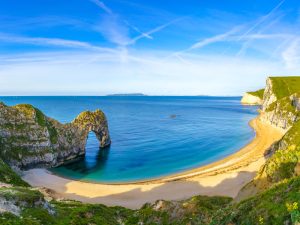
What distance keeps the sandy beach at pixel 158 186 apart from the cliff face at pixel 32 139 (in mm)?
3725

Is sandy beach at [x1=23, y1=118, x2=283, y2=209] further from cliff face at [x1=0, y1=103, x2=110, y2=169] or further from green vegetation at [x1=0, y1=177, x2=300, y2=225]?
green vegetation at [x1=0, y1=177, x2=300, y2=225]

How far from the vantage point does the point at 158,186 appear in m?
57.4

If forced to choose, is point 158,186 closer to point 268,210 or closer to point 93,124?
point 93,124

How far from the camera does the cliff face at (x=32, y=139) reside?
222 feet

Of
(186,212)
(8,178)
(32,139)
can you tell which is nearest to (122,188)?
(8,178)

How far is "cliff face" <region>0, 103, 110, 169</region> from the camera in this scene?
6769cm

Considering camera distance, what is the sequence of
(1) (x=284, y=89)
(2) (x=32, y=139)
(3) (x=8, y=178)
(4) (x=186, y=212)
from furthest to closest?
(1) (x=284, y=89) < (2) (x=32, y=139) < (3) (x=8, y=178) < (4) (x=186, y=212)

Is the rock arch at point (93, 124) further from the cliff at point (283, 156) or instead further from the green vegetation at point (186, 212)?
the green vegetation at point (186, 212)

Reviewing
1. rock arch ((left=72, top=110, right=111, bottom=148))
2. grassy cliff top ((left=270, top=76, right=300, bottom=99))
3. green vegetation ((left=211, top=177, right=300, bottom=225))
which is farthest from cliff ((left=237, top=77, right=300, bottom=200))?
grassy cliff top ((left=270, top=76, right=300, bottom=99))

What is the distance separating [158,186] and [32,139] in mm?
33021

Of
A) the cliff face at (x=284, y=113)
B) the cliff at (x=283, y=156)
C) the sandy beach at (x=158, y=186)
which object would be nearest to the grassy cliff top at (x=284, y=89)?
the cliff face at (x=284, y=113)

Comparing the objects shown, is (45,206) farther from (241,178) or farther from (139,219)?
(241,178)

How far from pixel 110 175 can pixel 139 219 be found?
1513 inches

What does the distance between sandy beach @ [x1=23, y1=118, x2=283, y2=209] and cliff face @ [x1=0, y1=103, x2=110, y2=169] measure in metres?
3.72
